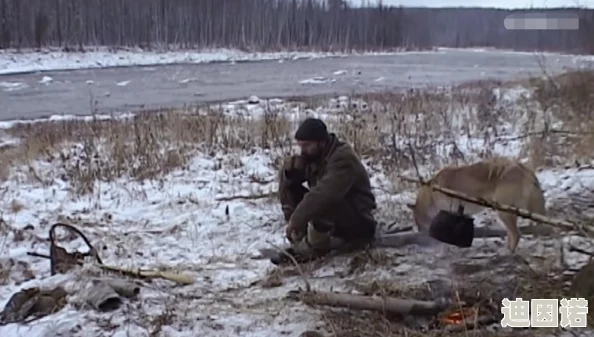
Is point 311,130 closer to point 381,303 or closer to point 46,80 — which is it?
point 381,303

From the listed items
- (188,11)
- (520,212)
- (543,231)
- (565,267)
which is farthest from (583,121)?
(188,11)

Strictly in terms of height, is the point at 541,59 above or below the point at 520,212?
above

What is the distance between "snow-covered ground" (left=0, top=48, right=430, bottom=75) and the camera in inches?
1502

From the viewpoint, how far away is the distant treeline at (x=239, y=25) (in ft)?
161

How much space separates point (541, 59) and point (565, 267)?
6.25 m

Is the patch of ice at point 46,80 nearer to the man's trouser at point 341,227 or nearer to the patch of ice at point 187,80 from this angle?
the patch of ice at point 187,80

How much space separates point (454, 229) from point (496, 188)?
1.60ft

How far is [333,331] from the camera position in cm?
409

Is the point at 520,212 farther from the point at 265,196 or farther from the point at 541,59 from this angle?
the point at 541,59

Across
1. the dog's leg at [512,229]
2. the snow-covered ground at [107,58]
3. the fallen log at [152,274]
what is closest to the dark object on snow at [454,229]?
the dog's leg at [512,229]

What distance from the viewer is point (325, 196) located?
526 cm

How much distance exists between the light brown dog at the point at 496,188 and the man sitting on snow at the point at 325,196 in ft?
1.67

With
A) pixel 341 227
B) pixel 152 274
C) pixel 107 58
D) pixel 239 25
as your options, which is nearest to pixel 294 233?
pixel 341 227

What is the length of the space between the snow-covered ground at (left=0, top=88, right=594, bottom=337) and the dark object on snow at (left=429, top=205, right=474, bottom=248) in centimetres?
19
